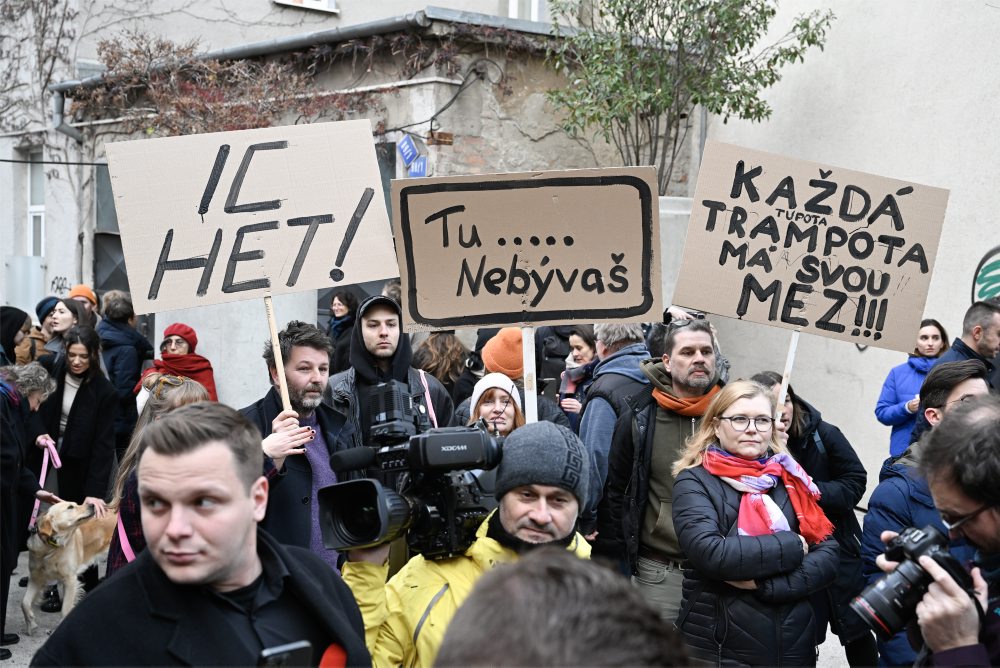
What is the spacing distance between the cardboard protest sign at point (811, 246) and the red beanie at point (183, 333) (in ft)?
14.2

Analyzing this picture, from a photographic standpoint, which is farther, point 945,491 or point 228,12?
point 228,12

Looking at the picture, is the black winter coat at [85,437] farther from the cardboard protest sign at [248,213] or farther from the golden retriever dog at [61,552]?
the cardboard protest sign at [248,213]

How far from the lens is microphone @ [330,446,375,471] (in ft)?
10.00

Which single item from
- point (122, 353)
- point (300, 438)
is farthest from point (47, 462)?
point (300, 438)

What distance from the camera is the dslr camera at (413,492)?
292 cm

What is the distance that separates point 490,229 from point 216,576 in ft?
7.48

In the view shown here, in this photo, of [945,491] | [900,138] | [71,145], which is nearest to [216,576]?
[945,491]

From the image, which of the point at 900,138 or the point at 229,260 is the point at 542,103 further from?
the point at 229,260

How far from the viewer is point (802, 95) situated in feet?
36.3

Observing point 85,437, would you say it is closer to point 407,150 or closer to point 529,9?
point 407,150

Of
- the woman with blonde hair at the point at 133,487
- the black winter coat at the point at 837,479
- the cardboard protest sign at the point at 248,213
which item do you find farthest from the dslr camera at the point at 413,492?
the black winter coat at the point at 837,479

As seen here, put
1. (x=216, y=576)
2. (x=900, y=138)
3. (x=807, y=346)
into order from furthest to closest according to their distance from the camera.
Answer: (x=807, y=346)
(x=900, y=138)
(x=216, y=576)

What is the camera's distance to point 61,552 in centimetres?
693

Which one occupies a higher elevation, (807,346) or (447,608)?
(447,608)
